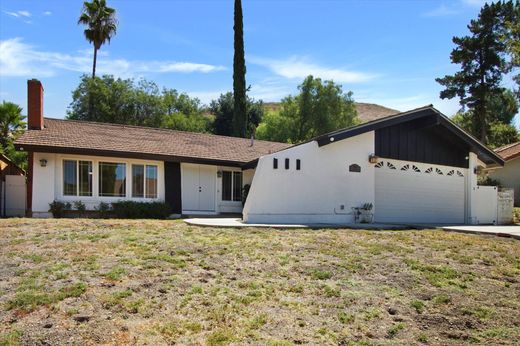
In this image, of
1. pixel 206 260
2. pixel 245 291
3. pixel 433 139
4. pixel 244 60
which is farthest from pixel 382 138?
pixel 244 60

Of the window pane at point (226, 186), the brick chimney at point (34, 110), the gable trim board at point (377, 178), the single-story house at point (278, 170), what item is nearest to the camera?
the gable trim board at point (377, 178)

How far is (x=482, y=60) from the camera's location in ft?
106

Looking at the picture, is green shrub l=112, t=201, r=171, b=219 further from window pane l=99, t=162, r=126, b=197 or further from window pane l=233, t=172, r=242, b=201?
window pane l=233, t=172, r=242, b=201

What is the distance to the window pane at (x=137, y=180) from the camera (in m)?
17.1

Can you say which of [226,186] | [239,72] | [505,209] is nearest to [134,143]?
[226,186]

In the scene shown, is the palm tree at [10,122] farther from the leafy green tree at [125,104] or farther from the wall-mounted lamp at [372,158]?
the wall-mounted lamp at [372,158]

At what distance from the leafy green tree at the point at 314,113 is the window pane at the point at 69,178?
26.5m

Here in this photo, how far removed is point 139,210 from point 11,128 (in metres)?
12.1

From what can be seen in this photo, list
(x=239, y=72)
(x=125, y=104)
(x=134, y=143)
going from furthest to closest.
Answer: (x=125, y=104), (x=239, y=72), (x=134, y=143)

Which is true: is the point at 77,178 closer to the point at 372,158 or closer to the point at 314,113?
the point at 372,158

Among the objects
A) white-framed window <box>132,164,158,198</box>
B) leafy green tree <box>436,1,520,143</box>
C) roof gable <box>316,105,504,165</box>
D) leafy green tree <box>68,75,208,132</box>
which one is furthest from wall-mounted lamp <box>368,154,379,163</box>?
leafy green tree <box>68,75,208,132</box>

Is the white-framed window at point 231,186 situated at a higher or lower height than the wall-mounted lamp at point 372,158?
→ lower

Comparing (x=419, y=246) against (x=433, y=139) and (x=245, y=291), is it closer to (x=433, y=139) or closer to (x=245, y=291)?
(x=245, y=291)

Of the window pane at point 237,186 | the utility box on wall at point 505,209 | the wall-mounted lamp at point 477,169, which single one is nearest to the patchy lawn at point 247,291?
the window pane at point 237,186
